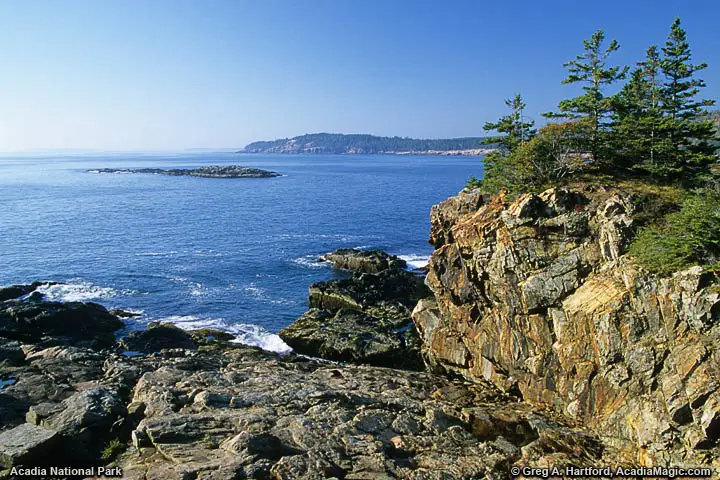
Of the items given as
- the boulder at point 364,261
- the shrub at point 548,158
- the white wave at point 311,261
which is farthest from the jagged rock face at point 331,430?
the white wave at point 311,261

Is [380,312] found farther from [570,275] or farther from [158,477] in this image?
[158,477]

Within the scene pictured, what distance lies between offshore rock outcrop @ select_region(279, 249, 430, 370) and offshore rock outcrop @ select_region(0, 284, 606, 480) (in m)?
4.19

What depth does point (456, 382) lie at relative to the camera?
1239 inches

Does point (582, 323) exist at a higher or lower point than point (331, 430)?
higher

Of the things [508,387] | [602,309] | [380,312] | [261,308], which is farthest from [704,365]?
[261,308]

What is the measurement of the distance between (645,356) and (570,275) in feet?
19.4

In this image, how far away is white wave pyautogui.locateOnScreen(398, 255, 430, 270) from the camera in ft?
198

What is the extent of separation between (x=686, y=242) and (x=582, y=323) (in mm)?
6374

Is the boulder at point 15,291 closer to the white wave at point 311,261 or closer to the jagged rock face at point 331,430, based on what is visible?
the jagged rock face at point 331,430

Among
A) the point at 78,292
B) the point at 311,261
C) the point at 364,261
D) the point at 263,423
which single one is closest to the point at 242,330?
the point at 364,261

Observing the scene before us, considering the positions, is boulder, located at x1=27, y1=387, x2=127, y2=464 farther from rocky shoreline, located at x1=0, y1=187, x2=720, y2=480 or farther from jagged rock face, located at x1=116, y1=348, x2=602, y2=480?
jagged rock face, located at x1=116, y1=348, x2=602, y2=480

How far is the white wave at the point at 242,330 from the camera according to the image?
1588 inches

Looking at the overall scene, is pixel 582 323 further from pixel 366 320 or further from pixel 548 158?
pixel 366 320

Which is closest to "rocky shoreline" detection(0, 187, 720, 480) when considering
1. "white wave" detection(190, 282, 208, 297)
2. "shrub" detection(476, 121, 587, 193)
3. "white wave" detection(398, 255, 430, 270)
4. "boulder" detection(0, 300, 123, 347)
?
"boulder" detection(0, 300, 123, 347)
